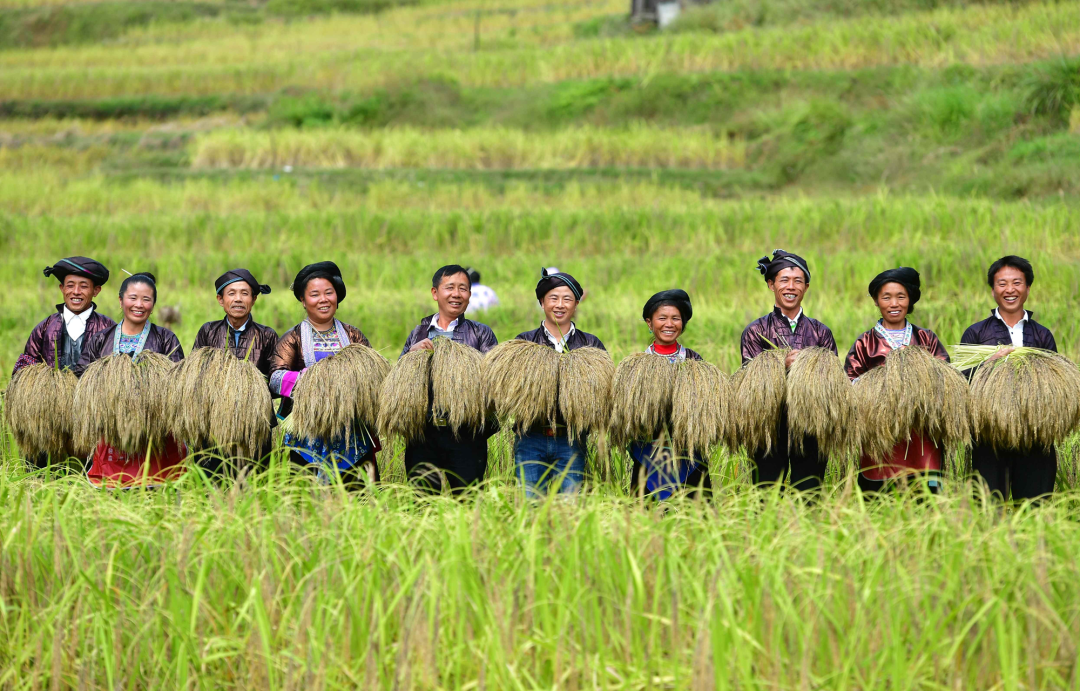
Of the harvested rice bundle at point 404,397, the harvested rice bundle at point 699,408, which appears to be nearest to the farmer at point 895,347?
the harvested rice bundle at point 699,408

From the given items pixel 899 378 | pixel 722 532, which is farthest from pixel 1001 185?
pixel 722 532

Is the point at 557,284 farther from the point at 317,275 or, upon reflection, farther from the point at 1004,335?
the point at 1004,335

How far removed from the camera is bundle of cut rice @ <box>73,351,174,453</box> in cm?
396

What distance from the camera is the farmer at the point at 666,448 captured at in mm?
3932

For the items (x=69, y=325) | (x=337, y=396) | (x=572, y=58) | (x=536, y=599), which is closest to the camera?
(x=536, y=599)

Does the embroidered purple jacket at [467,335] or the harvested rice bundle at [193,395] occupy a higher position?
the embroidered purple jacket at [467,335]

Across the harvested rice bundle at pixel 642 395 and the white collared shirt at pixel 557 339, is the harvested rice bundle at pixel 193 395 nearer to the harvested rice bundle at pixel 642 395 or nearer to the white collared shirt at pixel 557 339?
the white collared shirt at pixel 557 339

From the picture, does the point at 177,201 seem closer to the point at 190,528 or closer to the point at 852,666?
the point at 190,528

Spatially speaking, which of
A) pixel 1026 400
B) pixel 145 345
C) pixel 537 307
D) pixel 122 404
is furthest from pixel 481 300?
pixel 1026 400

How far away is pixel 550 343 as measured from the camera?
423 centimetres

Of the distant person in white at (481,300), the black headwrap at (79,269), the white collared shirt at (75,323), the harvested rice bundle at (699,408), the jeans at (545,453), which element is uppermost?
the distant person in white at (481,300)

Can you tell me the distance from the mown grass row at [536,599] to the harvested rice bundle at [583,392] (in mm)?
645

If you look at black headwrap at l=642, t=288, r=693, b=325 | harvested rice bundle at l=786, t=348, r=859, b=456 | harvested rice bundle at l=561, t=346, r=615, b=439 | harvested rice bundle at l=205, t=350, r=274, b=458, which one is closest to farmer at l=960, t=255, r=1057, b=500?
harvested rice bundle at l=786, t=348, r=859, b=456

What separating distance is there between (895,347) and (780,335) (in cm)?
44
